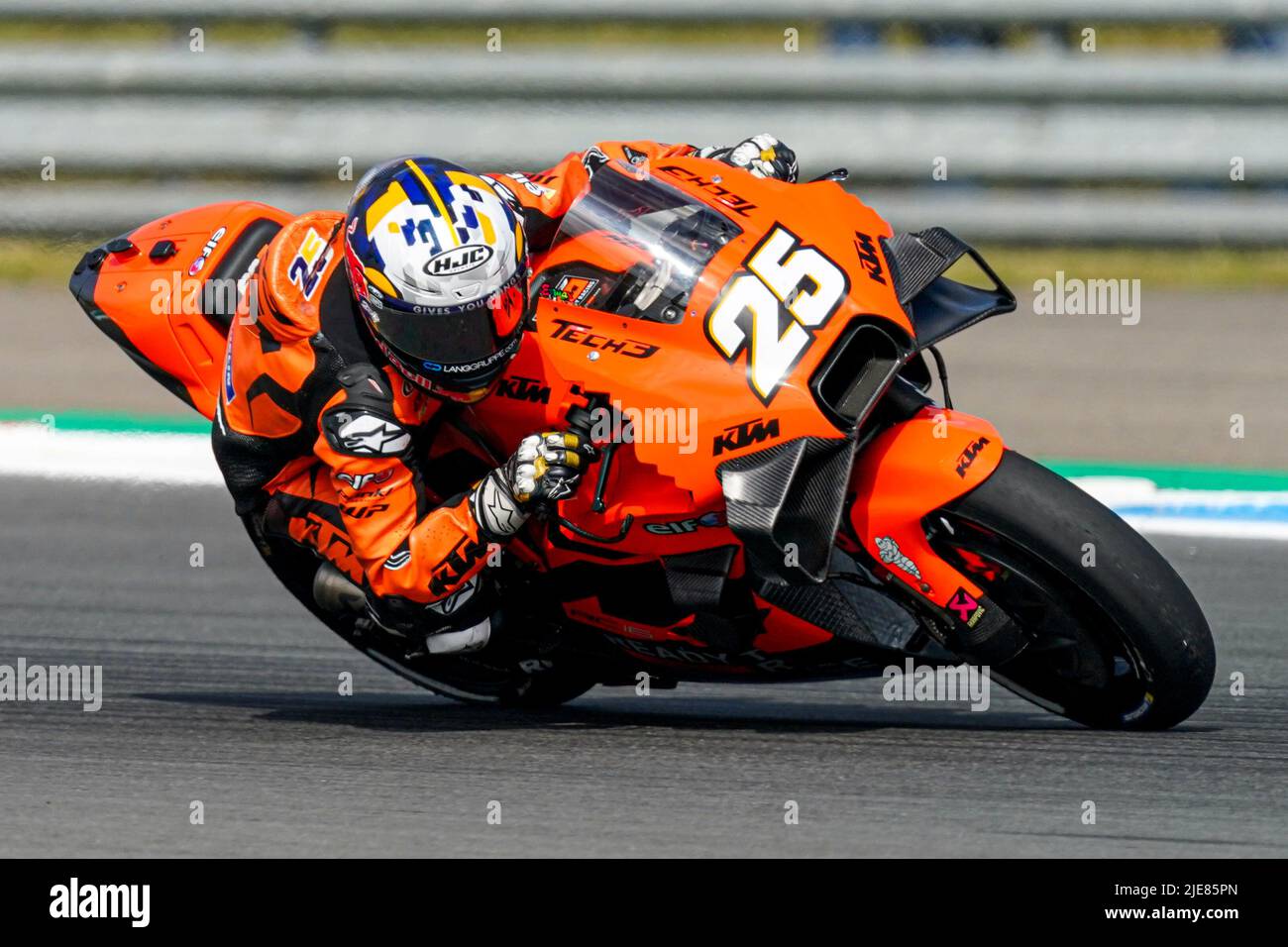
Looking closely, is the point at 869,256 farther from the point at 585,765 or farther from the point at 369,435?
the point at 585,765

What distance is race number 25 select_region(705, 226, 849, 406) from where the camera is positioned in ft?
13.5

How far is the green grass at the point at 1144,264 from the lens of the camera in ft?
31.6

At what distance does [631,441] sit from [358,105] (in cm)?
592

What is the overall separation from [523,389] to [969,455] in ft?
3.34

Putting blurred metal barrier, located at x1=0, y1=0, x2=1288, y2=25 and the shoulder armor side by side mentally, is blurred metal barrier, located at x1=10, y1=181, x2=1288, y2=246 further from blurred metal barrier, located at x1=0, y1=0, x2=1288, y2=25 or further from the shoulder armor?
the shoulder armor

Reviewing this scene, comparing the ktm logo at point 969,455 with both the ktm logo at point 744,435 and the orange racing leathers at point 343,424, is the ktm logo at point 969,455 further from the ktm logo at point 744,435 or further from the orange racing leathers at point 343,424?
the orange racing leathers at point 343,424

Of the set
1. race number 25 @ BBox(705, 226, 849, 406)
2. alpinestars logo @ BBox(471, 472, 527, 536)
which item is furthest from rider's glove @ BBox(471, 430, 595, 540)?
race number 25 @ BBox(705, 226, 849, 406)

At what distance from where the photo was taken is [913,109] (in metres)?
9.52

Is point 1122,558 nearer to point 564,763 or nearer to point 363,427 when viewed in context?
point 564,763

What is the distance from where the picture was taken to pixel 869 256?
14.0 ft

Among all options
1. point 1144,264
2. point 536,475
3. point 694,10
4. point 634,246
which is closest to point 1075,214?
point 1144,264
